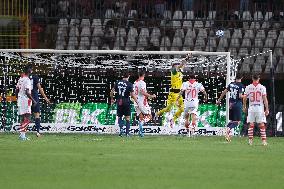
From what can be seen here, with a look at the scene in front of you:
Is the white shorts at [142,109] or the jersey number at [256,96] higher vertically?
the jersey number at [256,96]

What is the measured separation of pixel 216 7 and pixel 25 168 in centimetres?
2557

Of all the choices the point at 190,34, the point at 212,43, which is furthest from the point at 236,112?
the point at 190,34

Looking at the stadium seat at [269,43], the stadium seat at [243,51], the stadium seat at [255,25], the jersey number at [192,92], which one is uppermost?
the stadium seat at [255,25]

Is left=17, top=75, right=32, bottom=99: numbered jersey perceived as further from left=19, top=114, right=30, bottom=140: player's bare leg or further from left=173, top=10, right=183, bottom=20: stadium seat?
left=173, top=10, right=183, bottom=20: stadium seat

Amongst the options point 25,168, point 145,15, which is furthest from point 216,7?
point 25,168

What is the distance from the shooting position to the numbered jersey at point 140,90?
32.8 metres

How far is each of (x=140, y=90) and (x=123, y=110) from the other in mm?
1122

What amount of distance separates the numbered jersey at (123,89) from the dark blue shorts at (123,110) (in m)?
0.18

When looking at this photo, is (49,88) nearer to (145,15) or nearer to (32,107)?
(32,107)

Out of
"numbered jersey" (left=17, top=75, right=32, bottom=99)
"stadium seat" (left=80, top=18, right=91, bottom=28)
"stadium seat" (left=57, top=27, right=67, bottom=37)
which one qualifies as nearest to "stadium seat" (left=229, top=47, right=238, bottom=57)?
"stadium seat" (left=80, top=18, right=91, bottom=28)

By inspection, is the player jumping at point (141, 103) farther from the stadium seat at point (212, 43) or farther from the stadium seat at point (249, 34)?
the stadium seat at point (249, 34)

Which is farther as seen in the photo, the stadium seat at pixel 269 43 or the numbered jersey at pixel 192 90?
the stadium seat at pixel 269 43

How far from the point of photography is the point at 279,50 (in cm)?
3928

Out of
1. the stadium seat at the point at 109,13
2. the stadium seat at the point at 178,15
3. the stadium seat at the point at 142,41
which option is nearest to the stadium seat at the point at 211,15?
the stadium seat at the point at 178,15
